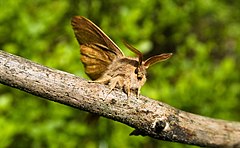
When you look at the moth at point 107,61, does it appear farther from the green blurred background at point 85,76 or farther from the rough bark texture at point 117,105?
the green blurred background at point 85,76

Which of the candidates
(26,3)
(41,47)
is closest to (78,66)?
(41,47)

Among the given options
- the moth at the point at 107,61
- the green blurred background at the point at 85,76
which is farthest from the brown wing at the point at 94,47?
the green blurred background at the point at 85,76

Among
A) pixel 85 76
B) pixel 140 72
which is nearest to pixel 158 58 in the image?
pixel 140 72

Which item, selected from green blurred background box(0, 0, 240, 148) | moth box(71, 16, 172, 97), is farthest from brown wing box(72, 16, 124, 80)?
green blurred background box(0, 0, 240, 148)

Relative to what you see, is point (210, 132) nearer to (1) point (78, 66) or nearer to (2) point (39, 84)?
(2) point (39, 84)

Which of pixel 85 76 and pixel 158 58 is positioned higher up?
pixel 85 76

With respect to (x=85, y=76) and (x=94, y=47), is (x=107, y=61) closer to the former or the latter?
(x=94, y=47)
